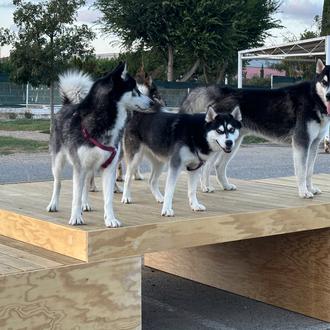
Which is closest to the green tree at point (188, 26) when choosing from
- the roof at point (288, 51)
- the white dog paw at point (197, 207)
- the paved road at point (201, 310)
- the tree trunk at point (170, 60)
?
the tree trunk at point (170, 60)

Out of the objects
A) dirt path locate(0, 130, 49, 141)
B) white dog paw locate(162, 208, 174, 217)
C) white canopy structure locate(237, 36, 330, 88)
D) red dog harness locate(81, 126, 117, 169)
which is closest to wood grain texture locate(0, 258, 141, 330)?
white dog paw locate(162, 208, 174, 217)

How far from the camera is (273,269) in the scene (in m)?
6.28

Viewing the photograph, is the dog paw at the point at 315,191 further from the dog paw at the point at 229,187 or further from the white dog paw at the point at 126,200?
the white dog paw at the point at 126,200

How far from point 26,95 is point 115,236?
29.1 metres

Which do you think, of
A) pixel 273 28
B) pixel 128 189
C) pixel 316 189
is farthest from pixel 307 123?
pixel 273 28

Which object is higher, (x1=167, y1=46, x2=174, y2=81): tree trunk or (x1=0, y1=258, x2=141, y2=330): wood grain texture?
(x1=167, y1=46, x2=174, y2=81): tree trunk

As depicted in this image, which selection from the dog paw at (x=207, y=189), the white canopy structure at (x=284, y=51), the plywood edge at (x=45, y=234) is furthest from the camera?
the white canopy structure at (x=284, y=51)

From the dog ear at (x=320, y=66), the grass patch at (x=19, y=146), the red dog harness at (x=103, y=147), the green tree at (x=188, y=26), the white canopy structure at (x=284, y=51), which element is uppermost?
the green tree at (x=188, y=26)

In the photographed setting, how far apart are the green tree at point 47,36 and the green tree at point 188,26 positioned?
17.3 meters

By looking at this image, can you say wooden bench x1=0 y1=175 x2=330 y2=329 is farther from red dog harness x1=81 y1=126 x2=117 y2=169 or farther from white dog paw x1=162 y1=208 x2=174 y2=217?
red dog harness x1=81 y1=126 x2=117 y2=169

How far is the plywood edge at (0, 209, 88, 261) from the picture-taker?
178 inches

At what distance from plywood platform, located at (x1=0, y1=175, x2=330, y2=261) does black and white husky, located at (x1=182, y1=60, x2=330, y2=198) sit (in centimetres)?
37

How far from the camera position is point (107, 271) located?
14.8 ft

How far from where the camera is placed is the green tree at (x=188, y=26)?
3831cm
